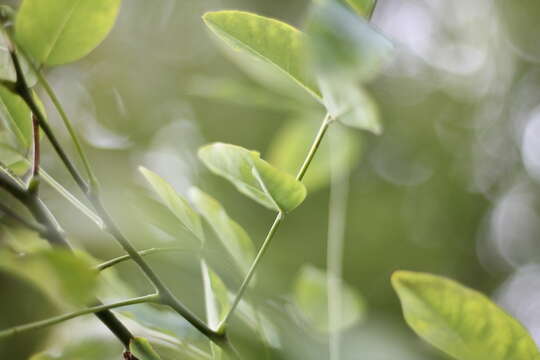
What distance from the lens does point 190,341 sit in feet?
1.20

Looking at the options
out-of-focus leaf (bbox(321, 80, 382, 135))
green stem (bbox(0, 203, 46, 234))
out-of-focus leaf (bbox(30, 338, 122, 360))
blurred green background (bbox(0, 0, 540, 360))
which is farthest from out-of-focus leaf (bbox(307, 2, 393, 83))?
blurred green background (bbox(0, 0, 540, 360))

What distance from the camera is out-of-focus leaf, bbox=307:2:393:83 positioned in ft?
0.75

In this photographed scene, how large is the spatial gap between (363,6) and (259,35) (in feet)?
0.19

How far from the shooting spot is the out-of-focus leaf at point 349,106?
0.98 ft

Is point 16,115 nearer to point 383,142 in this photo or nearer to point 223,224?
point 223,224

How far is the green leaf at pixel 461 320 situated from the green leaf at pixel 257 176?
7 centimetres

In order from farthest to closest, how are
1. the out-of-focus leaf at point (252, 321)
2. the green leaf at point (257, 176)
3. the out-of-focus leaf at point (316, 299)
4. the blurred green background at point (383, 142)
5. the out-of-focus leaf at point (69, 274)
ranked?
the blurred green background at point (383, 142) < the out-of-focus leaf at point (316, 299) < the out-of-focus leaf at point (252, 321) < the green leaf at point (257, 176) < the out-of-focus leaf at point (69, 274)

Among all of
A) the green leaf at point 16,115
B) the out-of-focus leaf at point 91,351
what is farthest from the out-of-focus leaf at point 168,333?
the green leaf at point 16,115

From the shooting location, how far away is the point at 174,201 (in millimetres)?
303

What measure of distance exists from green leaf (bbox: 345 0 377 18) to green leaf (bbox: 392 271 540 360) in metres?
0.13

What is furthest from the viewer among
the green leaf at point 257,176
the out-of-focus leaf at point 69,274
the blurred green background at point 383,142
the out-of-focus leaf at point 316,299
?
the blurred green background at point 383,142

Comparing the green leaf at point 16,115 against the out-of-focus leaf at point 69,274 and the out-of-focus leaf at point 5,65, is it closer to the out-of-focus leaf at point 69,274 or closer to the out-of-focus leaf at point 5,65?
the out-of-focus leaf at point 5,65

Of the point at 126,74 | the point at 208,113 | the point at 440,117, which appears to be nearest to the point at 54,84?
the point at 126,74

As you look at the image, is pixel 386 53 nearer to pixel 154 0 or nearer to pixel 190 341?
pixel 190 341
